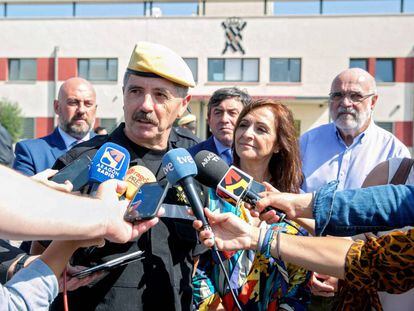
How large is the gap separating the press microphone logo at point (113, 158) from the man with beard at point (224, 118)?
2763 millimetres

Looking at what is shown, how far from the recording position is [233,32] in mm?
24531

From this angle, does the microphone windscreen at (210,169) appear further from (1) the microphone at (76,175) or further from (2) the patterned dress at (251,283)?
(1) the microphone at (76,175)

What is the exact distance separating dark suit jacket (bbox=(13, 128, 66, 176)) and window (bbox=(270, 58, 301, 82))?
20894mm

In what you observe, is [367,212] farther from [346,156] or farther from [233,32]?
[233,32]

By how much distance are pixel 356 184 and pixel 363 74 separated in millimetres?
975

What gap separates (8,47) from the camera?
2623cm

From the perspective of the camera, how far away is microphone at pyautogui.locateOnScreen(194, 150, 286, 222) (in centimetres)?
197

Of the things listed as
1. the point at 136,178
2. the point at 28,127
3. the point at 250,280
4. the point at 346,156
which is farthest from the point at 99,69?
the point at 136,178

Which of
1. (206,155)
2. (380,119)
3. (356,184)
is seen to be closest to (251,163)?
(206,155)

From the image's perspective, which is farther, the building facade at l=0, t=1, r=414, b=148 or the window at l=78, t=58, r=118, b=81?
the window at l=78, t=58, r=118, b=81

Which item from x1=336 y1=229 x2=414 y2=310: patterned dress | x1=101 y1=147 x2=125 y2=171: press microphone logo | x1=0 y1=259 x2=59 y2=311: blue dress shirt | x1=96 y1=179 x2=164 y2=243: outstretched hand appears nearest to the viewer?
x1=0 y1=259 x2=59 y2=311: blue dress shirt

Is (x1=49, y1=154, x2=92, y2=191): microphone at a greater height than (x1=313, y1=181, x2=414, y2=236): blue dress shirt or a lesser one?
greater

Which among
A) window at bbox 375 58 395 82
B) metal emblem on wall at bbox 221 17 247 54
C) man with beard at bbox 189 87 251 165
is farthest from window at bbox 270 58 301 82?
man with beard at bbox 189 87 251 165

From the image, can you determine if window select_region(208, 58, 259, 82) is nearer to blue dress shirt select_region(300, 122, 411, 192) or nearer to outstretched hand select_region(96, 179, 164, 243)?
blue dress shirt select_region(300, 122, 411, 192)
